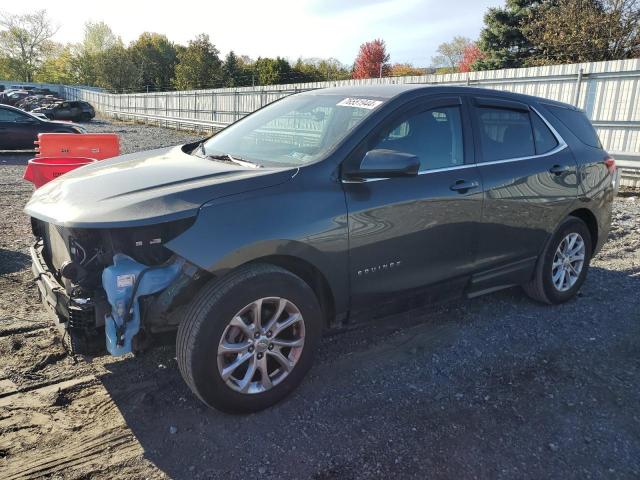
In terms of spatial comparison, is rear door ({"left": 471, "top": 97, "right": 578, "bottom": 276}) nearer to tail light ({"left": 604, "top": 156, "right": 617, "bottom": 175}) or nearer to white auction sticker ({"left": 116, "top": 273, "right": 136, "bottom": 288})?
tail light ({"left": 604, "top": 156, "right": 617, "bottom": 175})

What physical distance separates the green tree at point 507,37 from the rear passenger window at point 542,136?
25.5 meters

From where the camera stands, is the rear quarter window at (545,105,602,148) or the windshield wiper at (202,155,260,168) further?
the rear quarter window at (545,105,602,148)

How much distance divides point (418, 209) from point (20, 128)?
52.0 ft

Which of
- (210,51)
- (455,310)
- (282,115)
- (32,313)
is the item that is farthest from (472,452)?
(210,51)

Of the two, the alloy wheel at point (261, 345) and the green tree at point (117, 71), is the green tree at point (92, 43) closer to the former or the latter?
the green tree at point (117, 71)

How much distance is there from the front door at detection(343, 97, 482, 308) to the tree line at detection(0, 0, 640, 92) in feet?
73.3

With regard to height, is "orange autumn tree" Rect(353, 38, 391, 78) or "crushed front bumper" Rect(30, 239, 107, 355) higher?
"orange autumn tree" Rect(353, 38, 391, 78)

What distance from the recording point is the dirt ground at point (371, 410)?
102 inches

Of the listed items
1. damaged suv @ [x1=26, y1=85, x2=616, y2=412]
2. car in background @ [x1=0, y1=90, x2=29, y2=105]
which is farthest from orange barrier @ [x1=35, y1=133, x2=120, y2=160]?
car in background @ [x1=0, y1=90, x2=29, y2=105]

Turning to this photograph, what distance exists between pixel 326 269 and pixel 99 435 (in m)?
1.53

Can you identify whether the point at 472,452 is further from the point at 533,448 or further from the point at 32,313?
the point at 32,313

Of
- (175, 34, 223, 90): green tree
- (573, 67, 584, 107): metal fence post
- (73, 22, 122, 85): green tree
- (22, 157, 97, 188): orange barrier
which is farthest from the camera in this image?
(73, 22, 122, 85): green tree

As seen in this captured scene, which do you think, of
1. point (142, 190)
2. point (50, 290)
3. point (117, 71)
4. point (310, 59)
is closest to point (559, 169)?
point (142, 190)

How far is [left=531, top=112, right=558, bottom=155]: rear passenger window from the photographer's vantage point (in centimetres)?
435
